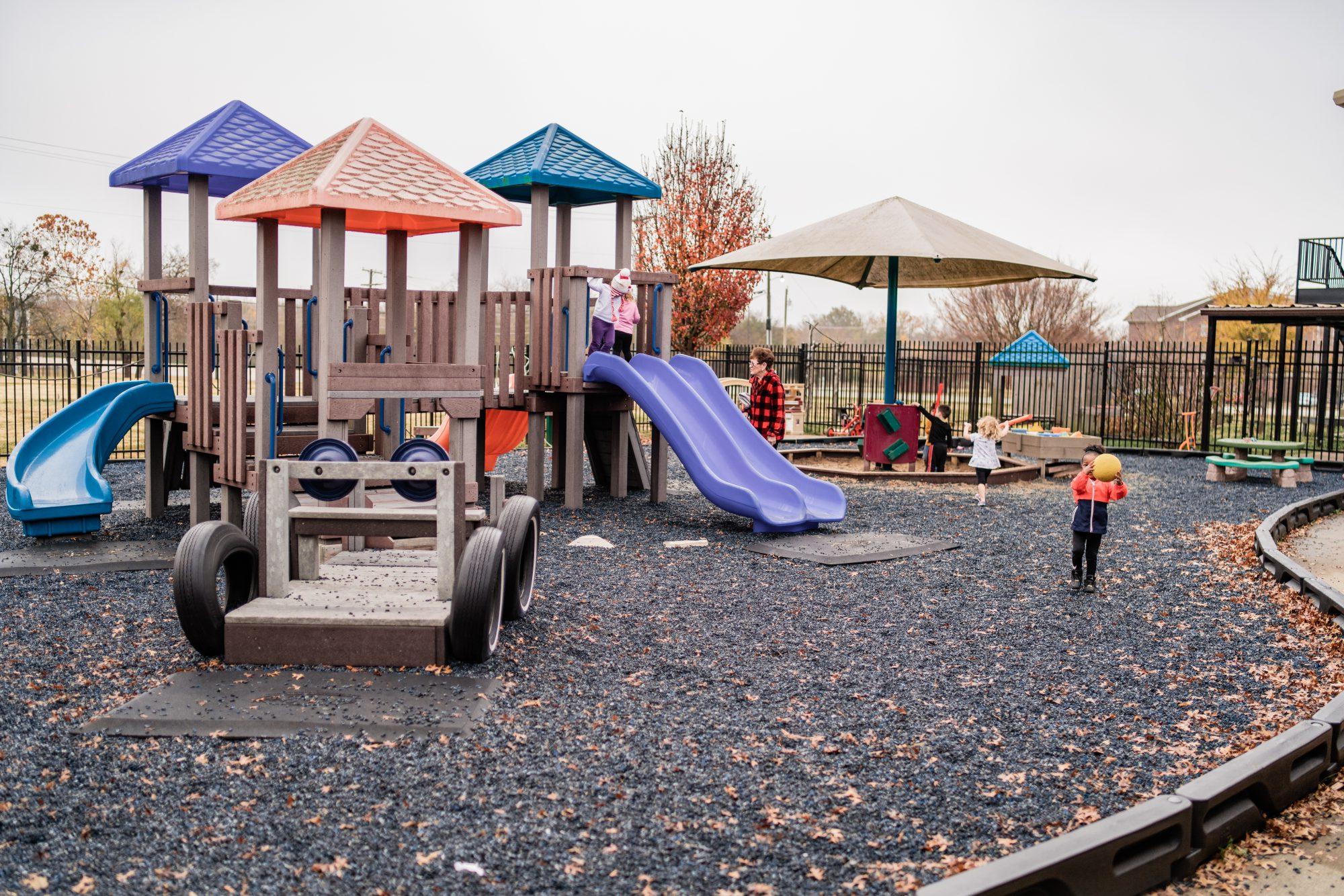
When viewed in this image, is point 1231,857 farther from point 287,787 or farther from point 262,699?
point 262,699

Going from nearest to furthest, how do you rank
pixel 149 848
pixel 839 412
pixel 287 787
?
pixel 149 848 → pixel 287 787 → pixel 839 412

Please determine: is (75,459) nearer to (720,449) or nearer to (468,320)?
(468,320)

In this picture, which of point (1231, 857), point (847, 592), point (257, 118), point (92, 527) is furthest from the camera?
point (257, 118)

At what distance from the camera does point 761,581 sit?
310 inches

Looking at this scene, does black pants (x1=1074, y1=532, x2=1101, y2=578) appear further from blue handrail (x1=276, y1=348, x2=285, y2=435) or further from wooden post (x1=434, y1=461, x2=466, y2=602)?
blue handrail (x1=276, y1=348, x2=285, y2=435)

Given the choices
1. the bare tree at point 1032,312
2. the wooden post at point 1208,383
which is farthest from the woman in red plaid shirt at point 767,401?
the bare tree at point 1032,312

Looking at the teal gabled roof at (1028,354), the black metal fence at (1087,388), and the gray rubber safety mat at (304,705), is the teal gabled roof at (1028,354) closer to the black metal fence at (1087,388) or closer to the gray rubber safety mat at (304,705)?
the black metal fence at (1087,388)

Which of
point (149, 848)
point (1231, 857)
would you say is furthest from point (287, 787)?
point (1231, 857)

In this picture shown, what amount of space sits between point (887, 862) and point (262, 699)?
289 cm

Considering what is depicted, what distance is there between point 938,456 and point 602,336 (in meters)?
5.65

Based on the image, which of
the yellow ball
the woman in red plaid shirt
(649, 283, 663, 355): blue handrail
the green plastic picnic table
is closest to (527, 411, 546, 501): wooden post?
(649, 283, 663, 355): blue handrail

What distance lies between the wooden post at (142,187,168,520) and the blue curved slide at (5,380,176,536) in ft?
0.90

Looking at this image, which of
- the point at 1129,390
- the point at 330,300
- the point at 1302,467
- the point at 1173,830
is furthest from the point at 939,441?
the point at 1129,390

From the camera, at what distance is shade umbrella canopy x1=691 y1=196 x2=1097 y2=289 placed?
12781 millimetres
